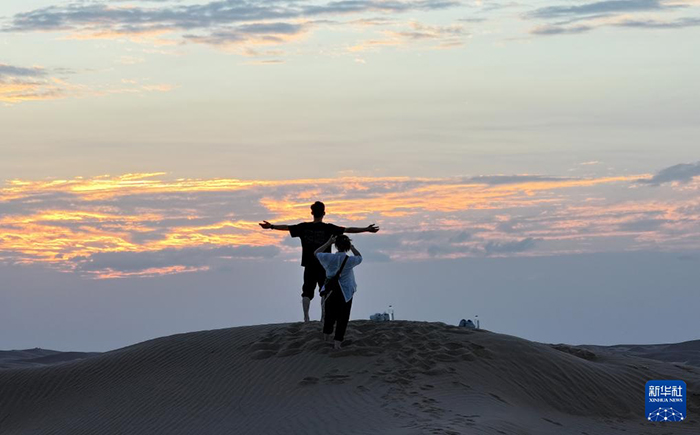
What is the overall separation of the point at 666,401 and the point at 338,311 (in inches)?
284

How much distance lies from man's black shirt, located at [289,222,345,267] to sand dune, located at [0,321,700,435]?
1916 millimetres

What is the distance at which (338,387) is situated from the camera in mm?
17406

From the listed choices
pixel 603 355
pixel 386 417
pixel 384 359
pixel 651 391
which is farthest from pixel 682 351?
pixel 386 417

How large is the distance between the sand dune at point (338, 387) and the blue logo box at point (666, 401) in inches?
7.4

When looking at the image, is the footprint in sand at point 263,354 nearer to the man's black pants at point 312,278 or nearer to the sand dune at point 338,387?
the sand dune at point 338,387

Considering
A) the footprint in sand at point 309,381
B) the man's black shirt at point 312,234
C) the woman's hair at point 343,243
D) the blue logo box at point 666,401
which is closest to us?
the woman's hair at point 343,243

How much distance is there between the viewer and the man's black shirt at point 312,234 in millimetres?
18359

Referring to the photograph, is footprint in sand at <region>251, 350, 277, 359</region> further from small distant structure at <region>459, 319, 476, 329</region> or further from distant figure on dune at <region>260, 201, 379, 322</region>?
small distant structure at <region>459, 319, 476, 329</region>

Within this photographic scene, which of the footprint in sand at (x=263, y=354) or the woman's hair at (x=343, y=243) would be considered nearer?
the woman's hair at (x=343, y=243)

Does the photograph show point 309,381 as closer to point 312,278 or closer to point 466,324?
point 312,278

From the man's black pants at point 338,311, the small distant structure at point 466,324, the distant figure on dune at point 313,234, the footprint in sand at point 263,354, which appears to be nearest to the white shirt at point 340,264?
the man's black pants at point 338,311

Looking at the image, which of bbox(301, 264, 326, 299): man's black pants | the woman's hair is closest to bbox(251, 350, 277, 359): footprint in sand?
bbox(301, 264, 326, 299): man's black pants

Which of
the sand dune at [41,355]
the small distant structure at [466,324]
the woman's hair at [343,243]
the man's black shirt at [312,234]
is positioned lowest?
the sand dune at [41,355]

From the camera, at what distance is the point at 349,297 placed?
17516 millimetres
